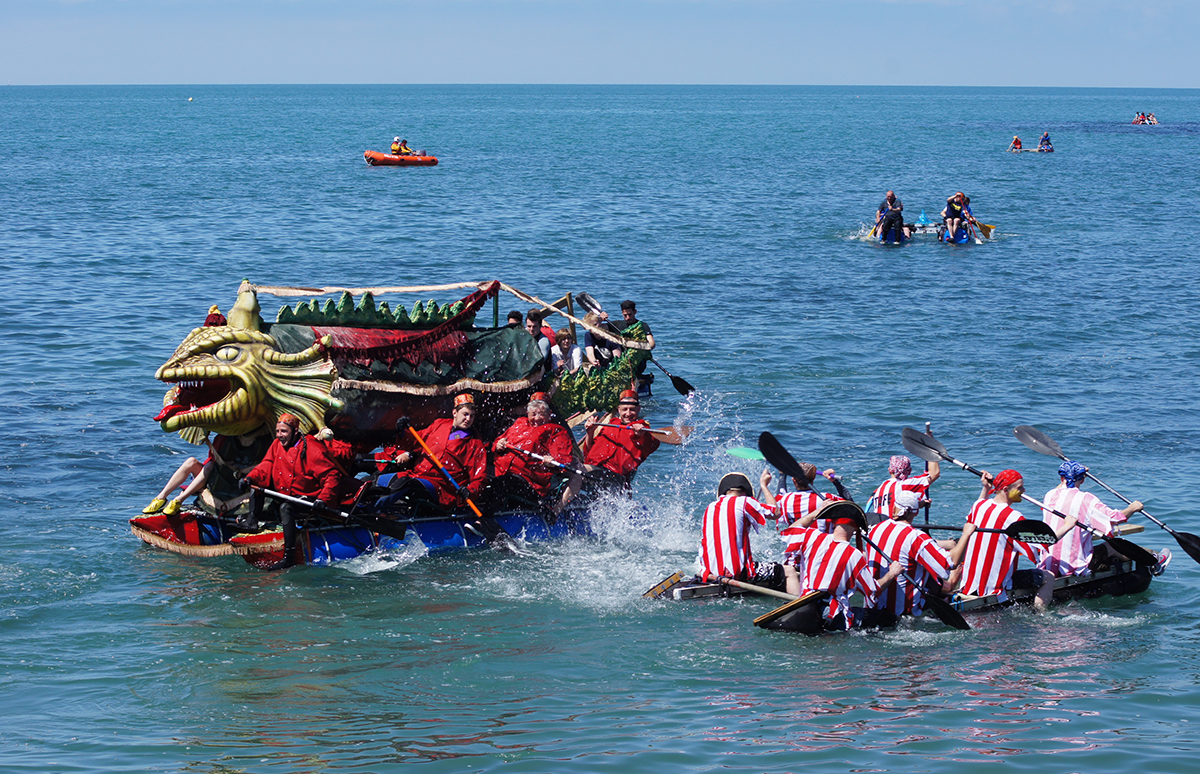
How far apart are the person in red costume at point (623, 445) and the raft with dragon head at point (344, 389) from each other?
71 cm

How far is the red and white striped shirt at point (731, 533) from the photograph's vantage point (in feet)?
44.1

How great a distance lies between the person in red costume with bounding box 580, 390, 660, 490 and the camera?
648 inches

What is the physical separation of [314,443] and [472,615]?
9.48ft

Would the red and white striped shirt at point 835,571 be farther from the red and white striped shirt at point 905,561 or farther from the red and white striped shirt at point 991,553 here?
the red and white striped shirt at point 991,553

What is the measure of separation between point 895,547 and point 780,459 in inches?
74.7

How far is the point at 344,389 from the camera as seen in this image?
14.8 meters

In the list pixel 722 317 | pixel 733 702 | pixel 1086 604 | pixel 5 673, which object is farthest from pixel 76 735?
pixel 722 317

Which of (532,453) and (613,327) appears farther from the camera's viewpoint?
(613,327)

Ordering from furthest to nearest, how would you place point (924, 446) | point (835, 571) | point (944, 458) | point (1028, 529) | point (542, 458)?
1. point (542, 458)
2. point (924, 446)
3. point (944, 458)
4. point (1028, 529)
5. point (835, 571)

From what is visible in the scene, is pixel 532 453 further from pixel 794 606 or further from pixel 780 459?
pixel 794 606

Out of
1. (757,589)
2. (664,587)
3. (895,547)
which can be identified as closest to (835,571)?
(895,547)

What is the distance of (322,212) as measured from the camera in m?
57.3

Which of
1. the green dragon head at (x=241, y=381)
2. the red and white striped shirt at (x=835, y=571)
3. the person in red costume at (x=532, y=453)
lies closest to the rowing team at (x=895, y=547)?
the red and white striped shirt at (x=835, y=571)

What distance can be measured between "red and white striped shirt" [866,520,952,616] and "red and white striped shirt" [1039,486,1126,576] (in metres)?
1.71
